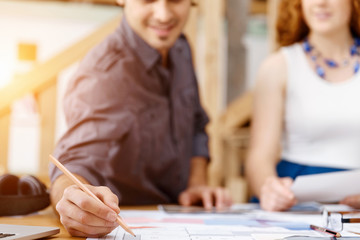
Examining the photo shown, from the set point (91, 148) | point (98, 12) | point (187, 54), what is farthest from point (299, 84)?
point (98, 12)

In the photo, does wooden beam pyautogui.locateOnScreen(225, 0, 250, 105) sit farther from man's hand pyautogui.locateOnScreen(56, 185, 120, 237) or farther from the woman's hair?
man's hand pyautogui.locateOnScreen(56, 185, 120, 237)

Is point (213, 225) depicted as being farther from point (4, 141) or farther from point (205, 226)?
point (4, 141)

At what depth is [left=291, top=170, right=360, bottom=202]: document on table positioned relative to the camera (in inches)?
27.9

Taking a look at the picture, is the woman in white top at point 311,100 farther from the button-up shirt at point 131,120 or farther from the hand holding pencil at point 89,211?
the hand holding pencil at point 89,211

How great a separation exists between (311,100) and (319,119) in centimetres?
6

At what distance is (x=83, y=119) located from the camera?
688 mm

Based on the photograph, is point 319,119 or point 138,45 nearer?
point 138,45

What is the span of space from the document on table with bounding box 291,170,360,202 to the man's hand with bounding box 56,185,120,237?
374 mm

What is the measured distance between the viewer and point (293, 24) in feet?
3.69

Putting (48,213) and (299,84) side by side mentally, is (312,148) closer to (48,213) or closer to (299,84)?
(299,84)

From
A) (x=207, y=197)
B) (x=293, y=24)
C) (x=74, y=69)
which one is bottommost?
(x=207, y=197)

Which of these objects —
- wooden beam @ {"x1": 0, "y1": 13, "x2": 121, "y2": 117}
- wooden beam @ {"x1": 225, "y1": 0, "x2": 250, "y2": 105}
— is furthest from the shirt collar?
wooden beam @ {"x1": 225, "y1": 0, "x2": 250, "y2": 105}

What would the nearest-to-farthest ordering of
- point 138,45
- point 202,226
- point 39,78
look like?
point 202,226 < point 138,45 < point 39,78

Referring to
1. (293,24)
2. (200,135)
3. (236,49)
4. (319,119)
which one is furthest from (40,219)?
(236,49)
